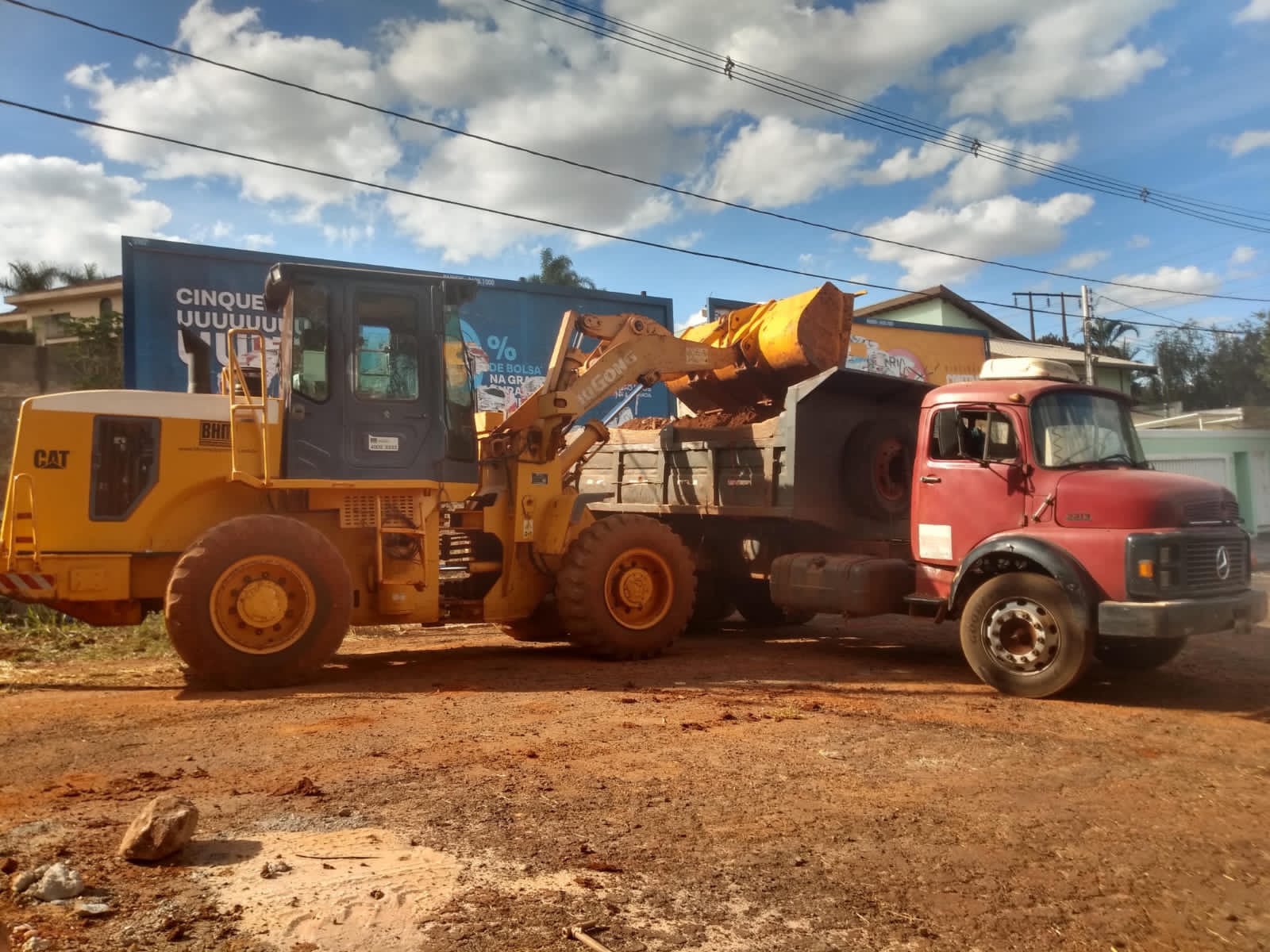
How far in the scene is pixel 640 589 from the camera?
29.4 feet

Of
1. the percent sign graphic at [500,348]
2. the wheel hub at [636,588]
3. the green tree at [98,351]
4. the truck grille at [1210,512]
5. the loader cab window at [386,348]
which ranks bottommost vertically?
the wheel hub at [636,588]


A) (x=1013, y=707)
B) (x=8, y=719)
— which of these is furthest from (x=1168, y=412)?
(x=8, y=719)

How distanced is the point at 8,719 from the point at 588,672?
421 cm

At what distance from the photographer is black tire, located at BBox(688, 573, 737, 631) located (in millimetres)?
11281

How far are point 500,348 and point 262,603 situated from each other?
9958 millimetres

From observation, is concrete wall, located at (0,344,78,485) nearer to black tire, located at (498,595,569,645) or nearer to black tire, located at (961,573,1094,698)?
black tire, located at (498,595,569,645)

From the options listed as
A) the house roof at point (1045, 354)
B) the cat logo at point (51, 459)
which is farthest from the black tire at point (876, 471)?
the house roof at point (1045, 354)

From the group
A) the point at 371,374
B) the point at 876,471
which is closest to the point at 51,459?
the point at 371,374

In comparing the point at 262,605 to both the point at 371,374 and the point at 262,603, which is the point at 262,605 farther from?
the point at 371,374

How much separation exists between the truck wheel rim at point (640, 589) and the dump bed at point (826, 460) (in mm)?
1275

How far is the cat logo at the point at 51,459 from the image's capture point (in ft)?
23.1

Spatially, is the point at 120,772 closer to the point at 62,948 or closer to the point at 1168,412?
the point at 62,948

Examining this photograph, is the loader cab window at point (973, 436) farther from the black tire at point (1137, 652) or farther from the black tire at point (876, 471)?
the black tire at point (1137, 652)

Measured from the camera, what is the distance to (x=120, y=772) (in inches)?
202
